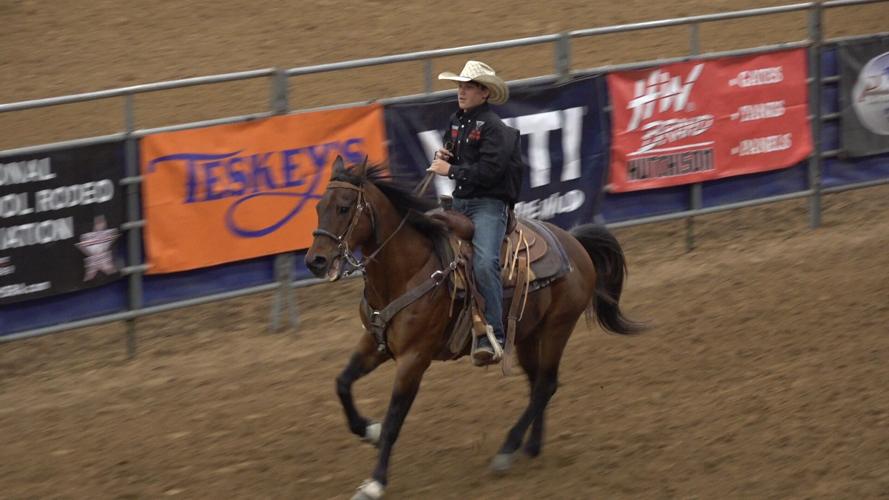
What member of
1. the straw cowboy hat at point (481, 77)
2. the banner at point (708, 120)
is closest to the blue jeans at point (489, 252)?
the straw cowboy hat at point (481, 77)

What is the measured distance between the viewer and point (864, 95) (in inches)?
516

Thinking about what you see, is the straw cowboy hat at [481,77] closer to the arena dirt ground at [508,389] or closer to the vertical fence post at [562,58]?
the arena dirt ground at [508,389]

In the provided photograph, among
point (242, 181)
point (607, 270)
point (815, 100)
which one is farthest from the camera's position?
point (815, 100)

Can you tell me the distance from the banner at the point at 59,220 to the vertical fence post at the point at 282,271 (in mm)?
1338

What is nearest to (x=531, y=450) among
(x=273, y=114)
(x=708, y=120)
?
(x=273, y=114)

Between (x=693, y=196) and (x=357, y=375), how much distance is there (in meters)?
Answer: 6.26

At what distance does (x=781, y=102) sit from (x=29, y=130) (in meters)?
7.80

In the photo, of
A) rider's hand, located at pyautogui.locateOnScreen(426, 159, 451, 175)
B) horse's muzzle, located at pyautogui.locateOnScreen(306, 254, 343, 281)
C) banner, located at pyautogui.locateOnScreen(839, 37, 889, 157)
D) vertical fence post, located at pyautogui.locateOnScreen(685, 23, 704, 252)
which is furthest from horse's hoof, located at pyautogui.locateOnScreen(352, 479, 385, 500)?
banner, located at pyautogui.locateOnScreen(839, 37, 889, 157)

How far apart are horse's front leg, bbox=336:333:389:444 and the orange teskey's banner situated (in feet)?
10.1

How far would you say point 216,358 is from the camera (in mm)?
9703

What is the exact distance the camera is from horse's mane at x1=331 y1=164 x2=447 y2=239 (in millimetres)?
6730

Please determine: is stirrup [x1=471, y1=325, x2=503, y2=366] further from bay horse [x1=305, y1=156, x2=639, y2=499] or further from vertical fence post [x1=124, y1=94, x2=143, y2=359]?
vertical fence post [x1=124, y1=94, x2=143, y2=359]

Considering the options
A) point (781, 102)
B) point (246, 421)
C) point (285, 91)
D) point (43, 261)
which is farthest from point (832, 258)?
point (43, 261)

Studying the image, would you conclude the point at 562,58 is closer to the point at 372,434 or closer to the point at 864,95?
the point at 864,95
